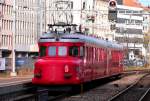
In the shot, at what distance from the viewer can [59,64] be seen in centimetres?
3127

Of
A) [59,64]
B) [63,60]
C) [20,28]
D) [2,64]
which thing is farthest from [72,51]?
[20,28]

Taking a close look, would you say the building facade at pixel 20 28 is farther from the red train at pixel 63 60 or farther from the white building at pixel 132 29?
the red train at pixel 63 60

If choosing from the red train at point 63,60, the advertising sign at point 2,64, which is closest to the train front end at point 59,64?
the red train at point 63,60

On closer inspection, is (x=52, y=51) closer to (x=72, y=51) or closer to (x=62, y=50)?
(x=62, y=50)

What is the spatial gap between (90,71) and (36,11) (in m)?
73.6

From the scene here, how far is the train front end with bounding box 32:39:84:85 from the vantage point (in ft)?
102

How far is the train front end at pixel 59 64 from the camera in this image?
31188 mm

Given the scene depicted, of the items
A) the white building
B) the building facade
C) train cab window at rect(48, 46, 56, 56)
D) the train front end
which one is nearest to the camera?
the train front end

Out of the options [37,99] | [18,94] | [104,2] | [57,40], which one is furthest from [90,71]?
[104,2]

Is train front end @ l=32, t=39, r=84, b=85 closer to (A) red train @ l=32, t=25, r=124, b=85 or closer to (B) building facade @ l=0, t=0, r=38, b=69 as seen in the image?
(A) red train @ l=32, t=25, r=124, b=85

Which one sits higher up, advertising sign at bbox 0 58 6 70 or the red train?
the red train

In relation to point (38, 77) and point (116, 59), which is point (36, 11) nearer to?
point (116, 59)

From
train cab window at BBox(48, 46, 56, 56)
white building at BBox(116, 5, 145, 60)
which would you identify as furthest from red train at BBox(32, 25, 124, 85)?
white building at BBox(116, 5, 145, 60)

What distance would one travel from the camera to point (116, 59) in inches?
1971
